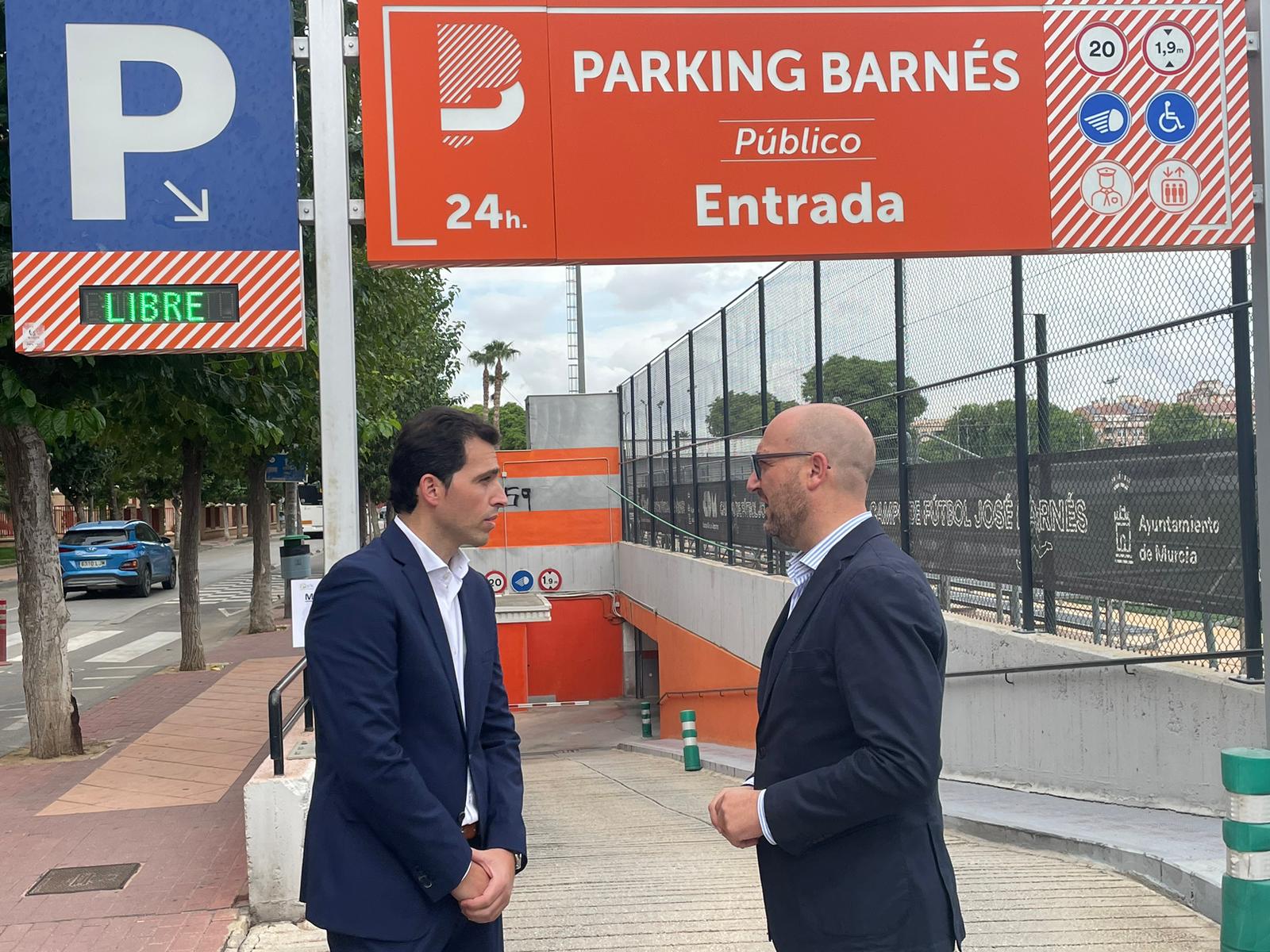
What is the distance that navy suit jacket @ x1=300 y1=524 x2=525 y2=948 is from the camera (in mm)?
2529

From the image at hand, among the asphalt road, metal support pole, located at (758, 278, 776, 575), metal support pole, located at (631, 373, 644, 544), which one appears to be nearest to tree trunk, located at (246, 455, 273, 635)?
the asphalt road

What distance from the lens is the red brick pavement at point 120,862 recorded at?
5.45 meters

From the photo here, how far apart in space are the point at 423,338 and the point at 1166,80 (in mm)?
23019

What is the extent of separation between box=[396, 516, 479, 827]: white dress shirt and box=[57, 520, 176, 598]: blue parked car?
26.1 meters

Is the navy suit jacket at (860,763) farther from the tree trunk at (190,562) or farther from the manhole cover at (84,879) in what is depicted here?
the tree trunk at (190,562)

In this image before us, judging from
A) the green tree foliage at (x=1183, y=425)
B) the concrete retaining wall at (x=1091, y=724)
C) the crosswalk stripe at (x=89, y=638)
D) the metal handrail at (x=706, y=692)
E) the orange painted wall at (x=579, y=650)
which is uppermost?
the green tree foliage at (x=1183, y=425)

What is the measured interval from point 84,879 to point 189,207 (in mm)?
3560

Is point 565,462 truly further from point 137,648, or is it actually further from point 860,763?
point 860,763

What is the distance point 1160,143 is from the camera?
5641 millimetres

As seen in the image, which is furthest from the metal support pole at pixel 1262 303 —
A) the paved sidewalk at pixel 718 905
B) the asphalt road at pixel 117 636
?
the asphalt road at pixel 117 636

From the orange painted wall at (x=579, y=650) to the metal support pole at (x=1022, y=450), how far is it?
19982 mm

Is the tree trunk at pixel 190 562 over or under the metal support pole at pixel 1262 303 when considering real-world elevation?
under

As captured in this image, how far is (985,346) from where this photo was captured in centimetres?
880

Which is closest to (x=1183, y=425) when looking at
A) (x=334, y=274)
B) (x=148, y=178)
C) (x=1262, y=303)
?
(x=1262, y=303)
